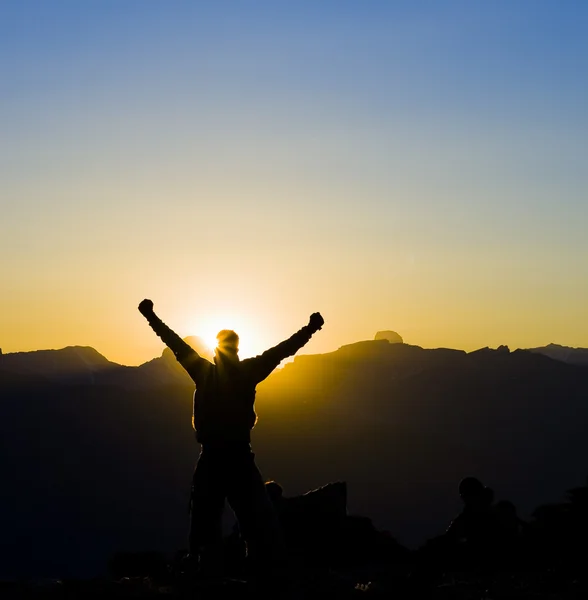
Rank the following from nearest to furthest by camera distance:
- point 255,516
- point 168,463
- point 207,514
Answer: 1. point 255,516
2. point 207,514
3. point 168,463

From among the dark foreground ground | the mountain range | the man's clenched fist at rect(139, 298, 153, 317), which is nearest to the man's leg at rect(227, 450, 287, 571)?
the dark foreground ground

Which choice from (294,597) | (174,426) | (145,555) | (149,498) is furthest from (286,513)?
(174,426)

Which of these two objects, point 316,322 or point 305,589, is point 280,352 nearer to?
point 316,322

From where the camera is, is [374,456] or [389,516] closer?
[389,516]

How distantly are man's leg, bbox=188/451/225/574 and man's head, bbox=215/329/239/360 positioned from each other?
3.64 feet

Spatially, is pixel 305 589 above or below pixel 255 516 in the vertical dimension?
below

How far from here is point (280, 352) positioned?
10.1 m

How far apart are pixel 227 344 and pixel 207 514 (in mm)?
1897

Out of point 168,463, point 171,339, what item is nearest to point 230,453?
point 171,339

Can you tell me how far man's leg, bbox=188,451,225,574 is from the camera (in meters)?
9.97

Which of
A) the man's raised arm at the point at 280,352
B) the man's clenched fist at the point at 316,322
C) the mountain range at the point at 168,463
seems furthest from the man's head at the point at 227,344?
the mountain range at the point at 168,463

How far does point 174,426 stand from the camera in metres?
169

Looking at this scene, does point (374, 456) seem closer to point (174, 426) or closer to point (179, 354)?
point (174, 426)

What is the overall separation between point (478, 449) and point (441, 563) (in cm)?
18102
